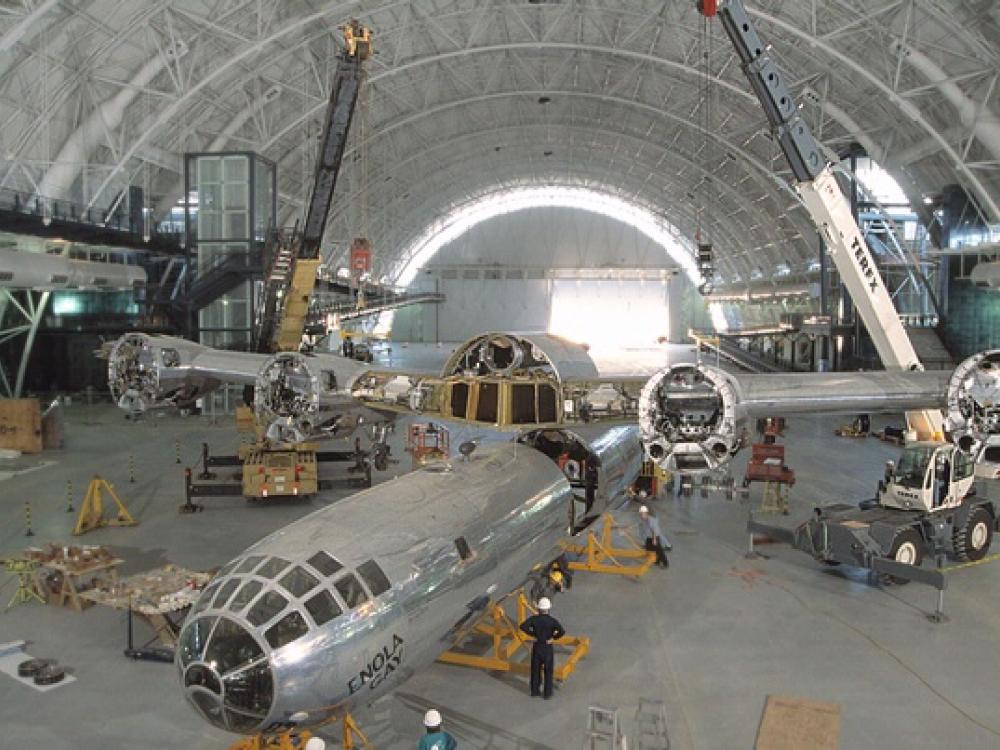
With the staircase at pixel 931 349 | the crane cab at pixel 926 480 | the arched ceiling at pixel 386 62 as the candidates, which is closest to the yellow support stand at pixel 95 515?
the arched ceiling at pixel 386 62

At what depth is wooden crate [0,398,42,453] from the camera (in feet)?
112


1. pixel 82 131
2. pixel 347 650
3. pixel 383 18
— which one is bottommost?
pixel 347 650

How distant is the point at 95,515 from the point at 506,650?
1449 centimetres

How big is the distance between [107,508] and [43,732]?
14522 mm

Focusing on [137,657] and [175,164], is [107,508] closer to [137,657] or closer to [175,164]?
[137,657]

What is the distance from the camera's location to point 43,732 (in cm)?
1162

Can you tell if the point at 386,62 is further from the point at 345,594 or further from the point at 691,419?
the point at 345,594

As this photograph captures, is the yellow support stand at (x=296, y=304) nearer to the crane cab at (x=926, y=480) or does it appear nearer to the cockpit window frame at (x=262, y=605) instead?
the crane cab at (x=926, y=480)

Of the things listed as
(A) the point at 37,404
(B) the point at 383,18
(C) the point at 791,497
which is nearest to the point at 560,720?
(C) the point at 791,497

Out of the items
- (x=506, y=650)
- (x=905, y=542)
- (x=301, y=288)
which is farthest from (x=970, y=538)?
(x=301, y=288)

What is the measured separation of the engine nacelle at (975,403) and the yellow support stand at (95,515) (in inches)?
826

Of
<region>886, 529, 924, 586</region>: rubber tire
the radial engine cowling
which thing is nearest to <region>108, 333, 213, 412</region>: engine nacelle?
the radial engine cowling

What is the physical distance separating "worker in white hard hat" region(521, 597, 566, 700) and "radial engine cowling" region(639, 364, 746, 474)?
11.6 ft

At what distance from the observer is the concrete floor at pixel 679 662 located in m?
11.8
